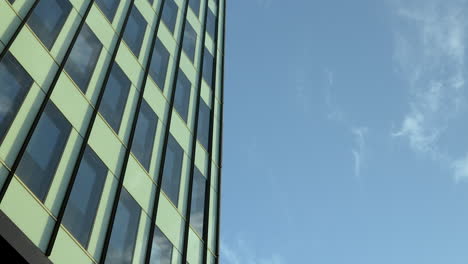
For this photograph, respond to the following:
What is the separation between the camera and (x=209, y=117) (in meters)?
26.4

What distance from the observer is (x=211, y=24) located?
108 feet

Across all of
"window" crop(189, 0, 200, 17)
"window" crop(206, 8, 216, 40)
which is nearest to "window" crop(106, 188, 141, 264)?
"window" crop(189, 0, 200, 17)

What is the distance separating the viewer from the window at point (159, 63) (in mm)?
22203

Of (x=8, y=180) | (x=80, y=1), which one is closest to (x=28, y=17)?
(x=80, y=1)

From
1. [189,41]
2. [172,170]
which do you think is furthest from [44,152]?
[189,41]

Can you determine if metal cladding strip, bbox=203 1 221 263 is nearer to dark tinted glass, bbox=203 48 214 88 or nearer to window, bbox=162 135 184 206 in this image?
dark tinted glass, bbox=203 48 214 88

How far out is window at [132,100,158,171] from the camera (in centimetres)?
1852

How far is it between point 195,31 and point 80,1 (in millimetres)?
11405

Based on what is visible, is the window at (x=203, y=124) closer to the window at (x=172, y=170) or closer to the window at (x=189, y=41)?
the window at (x=189, y=41)

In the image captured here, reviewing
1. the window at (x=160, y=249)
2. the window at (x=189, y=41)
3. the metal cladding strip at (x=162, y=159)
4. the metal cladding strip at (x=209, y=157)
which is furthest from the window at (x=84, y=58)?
the window at (x=189, y=41)

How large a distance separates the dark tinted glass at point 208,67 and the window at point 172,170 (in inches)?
296

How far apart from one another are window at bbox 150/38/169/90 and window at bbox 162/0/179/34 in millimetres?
2161

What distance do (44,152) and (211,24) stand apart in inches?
821

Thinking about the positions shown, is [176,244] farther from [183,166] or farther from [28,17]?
Answer: [28,17]
